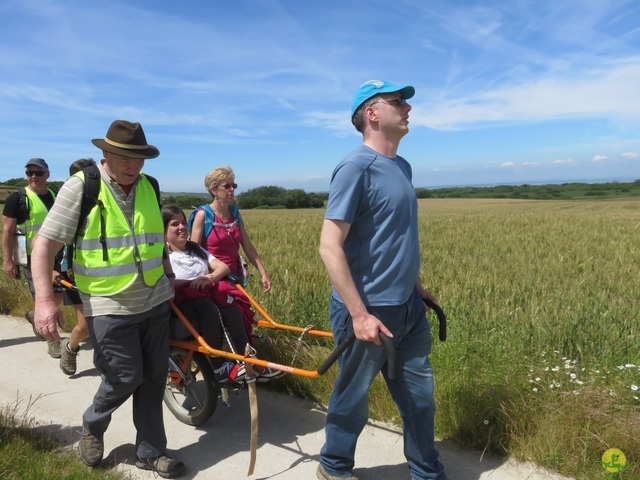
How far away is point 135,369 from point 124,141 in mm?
1359

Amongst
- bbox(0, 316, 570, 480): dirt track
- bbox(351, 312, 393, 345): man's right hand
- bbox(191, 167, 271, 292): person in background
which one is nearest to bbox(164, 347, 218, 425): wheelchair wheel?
bbox(0, 316, 570, 480): dirt track

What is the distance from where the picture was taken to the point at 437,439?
3.45m

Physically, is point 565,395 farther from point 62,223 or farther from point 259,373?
point 62,223

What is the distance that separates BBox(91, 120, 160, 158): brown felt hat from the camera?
2900mm

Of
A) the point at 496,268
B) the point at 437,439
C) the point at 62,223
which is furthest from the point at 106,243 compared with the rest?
the point at 496,268

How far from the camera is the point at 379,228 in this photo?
103 inches

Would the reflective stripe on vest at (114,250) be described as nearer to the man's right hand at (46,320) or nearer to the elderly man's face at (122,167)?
the elderly man's face at (122,167)

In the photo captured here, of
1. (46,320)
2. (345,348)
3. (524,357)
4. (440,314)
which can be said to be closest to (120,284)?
(46,320)

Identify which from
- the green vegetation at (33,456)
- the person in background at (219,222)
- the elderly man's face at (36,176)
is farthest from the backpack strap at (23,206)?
the green vegetation at (33,456)

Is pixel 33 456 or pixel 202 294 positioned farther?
pixel 202 294

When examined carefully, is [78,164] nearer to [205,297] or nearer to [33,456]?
[205,297]

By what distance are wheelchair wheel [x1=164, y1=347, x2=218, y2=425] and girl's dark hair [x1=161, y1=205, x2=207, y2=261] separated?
807mm

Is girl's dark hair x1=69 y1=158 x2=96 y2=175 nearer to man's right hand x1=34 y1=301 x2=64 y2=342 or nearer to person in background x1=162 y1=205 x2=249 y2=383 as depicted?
person in background x1=162 y1=205 x2=249 y2=383

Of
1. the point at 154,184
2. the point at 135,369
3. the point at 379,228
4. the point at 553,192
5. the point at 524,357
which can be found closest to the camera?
the point at 379,228
